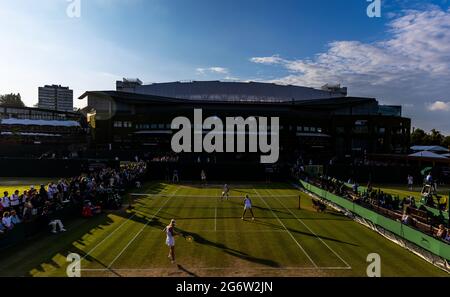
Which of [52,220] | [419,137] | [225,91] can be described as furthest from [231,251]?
[419,137]

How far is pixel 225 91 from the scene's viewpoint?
88625mm

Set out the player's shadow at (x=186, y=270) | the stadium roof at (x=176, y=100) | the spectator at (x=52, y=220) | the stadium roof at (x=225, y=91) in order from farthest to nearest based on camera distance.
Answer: the stadium roof at (x=225, y=91) < the stadium roof at (x=176, y=100) < the spectator at (x=52, y=220) < the player's shadow at (x=186, y=270)

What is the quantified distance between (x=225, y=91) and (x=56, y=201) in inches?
2724

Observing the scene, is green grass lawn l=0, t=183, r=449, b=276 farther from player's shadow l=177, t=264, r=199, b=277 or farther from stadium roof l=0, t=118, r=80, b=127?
stadium roof l=0, t=118, r=80, b=127

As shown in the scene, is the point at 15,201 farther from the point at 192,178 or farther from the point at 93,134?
the point at 93,134

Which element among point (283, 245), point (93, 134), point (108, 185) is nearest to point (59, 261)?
point (283, 245)

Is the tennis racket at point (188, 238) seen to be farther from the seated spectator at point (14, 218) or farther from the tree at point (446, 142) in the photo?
the tree at point (446, 142)

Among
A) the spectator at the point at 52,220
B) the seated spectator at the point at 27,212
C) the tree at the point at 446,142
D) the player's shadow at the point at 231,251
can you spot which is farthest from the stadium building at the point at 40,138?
the tree at the point at 446,142

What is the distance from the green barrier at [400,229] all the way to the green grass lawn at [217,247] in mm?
723

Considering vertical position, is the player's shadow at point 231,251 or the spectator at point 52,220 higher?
the spectator at point 52,220

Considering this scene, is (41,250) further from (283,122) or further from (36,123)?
(36,123)

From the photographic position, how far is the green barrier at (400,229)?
15268 mm
